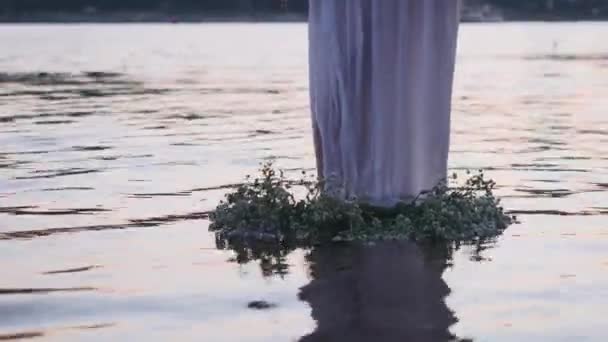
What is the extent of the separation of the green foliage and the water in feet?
1.17

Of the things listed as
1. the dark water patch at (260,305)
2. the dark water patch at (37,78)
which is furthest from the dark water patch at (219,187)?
the dark water patch at (37,78)

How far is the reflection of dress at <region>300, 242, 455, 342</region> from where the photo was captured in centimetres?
862

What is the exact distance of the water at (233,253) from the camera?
29.5ft

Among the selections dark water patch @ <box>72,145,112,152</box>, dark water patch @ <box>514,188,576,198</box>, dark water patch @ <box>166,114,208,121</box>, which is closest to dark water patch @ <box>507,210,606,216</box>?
dark water patch @ <box>514,188,576,198</box>

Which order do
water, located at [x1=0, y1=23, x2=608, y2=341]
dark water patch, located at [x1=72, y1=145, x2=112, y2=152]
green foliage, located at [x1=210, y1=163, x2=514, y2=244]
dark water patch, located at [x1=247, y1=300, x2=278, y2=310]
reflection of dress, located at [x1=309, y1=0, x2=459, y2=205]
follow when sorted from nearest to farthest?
water, located at [x1=0, y1=23, x2=608, y2=341] < dark water patch, located at [x1=247, y1=300, x2=278, y2=310] < reflection of dress, located at [x1=309, y1=0, x2=459, y2=205] < green foliage, located at [x1=210, y1=163, x2=514, y2=244] < dark water patch, located at [x1=72, y1=145, x2=112, y2=152]

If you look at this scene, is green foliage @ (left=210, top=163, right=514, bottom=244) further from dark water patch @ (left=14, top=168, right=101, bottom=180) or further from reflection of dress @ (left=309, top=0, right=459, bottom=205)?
dark water patch @ (left=14, top=168, right=101, bottom=180)

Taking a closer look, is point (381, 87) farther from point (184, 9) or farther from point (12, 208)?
point (184, 9)

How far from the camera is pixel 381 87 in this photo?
1166cm

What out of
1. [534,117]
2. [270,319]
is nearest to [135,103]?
[534,117]

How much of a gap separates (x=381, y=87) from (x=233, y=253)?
203 cm

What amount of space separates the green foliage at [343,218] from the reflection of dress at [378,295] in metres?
0.36

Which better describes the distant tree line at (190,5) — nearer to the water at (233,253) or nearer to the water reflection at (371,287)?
the water at (233,253)

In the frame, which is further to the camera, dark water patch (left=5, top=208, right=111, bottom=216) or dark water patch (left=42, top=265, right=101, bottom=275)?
dark water patch (left=5, top=208, right=111, bottom=216)

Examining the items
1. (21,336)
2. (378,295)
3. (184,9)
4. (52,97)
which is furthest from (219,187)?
(184,9)
